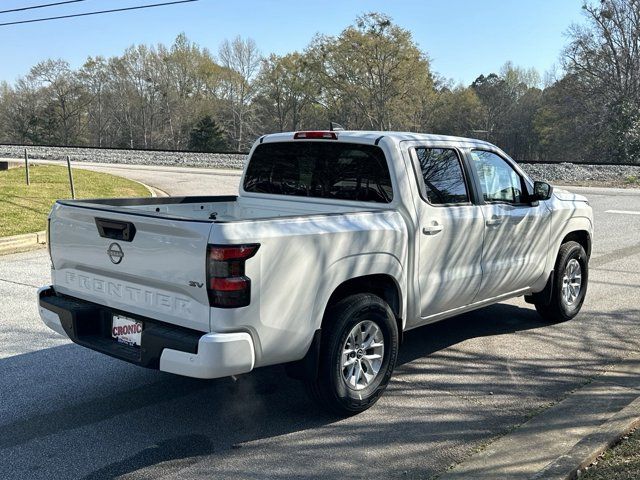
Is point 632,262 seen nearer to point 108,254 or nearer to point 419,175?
point 419,175

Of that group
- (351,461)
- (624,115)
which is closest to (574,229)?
(351,461)

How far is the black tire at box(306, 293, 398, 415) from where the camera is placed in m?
4.08

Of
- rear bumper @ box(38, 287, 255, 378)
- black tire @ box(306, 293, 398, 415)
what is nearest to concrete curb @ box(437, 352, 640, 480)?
black tire @ box(306, 293, 398, 415)

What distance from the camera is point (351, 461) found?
12.0 feet

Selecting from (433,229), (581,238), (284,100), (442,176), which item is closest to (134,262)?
(433,229)

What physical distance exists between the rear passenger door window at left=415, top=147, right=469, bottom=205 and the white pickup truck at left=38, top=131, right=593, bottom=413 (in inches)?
0.6

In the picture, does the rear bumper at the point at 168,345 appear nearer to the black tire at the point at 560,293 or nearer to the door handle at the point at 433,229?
the door handle at the point at 433,229

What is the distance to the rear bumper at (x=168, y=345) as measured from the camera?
352cm

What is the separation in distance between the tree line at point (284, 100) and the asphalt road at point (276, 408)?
49.3 metres

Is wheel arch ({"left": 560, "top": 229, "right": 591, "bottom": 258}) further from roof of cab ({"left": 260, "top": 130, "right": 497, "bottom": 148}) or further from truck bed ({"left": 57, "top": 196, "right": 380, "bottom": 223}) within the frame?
truck bed ({"left": 57, "top": 196, "right": 380, "bottom": 223})

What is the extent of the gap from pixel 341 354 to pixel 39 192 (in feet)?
48.9

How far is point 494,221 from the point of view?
5449mm

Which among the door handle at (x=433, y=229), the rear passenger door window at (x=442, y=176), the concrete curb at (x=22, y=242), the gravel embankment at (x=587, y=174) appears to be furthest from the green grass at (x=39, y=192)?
the gravel embankment at (x=587, y=174)

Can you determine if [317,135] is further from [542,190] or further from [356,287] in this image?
[542,190]
